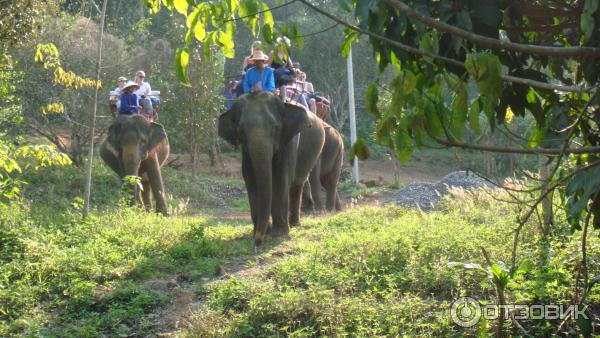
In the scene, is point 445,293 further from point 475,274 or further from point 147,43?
point 147,43

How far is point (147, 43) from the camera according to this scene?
1358 inches

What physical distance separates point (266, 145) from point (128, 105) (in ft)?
18.4

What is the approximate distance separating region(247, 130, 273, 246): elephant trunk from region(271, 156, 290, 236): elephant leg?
55 cm

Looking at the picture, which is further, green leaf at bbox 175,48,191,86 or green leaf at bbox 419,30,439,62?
green leaf at bbox 175,48,191,86

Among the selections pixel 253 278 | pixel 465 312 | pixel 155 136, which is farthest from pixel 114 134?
pixel 465 312

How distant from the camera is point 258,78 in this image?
34.9 feet

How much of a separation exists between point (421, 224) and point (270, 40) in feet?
20.6

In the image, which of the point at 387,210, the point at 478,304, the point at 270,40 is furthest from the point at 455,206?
the point at 270,40

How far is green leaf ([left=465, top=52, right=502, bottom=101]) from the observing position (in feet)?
9.12

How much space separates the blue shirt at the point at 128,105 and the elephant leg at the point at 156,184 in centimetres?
97

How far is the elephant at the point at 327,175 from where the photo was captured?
1634 centimetres

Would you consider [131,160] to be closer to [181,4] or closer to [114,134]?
[114,134]

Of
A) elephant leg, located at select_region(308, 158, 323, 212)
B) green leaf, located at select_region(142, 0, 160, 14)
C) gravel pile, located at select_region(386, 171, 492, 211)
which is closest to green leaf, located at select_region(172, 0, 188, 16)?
green leaf, located at select_region(142, 0, 160, 14)

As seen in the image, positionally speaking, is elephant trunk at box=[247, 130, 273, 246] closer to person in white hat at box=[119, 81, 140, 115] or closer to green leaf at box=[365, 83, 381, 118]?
person in white hat at box=[119, 81, 140, 115]
